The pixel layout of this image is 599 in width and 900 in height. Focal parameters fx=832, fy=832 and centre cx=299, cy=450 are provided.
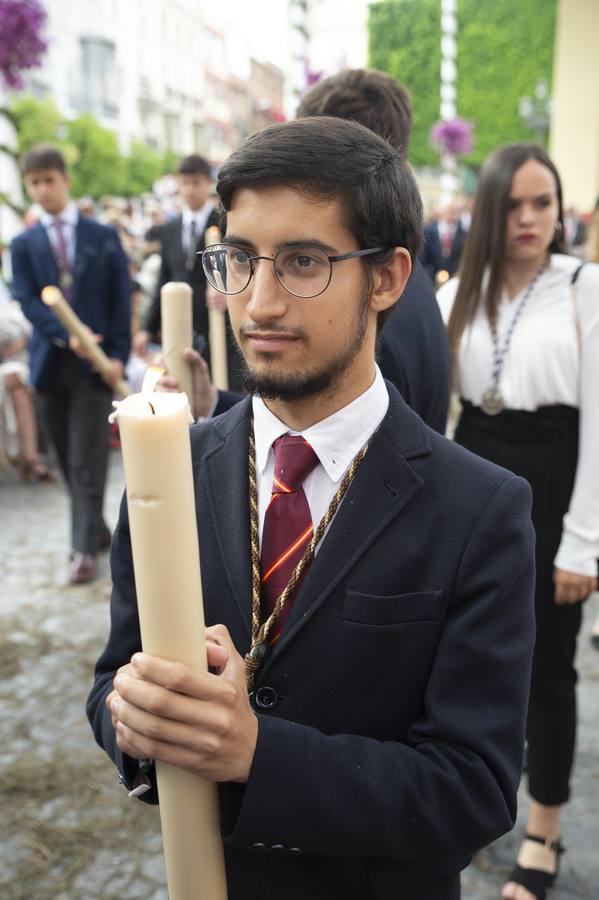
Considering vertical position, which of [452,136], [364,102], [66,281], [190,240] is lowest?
[66,281]

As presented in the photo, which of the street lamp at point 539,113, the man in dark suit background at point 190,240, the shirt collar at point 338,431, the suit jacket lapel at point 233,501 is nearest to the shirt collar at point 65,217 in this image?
the man in dark suit background at point 190,240

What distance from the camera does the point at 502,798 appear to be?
1217 mm

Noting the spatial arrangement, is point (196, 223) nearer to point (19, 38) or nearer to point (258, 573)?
point (19, 38)

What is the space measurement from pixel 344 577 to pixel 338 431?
0.78 feet

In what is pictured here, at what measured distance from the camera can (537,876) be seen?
2.61 meters

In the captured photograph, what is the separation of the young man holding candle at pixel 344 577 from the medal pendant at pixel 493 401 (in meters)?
1.28

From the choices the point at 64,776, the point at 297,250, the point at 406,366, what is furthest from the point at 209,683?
the point at 64,776

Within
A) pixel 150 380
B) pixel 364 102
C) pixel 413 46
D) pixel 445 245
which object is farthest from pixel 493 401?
pixel 413 46

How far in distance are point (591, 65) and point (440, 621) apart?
103 ft

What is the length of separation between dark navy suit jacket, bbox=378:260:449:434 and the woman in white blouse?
0.45 m

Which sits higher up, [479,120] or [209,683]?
[479,120]

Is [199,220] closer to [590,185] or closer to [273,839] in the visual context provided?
[273,839]

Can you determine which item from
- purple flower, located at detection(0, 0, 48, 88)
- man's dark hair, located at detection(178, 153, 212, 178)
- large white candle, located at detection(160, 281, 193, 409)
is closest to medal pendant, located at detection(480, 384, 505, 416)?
large white candle, located at detection(160, 281, 193, 409)

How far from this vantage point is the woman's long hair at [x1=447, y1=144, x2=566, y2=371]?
2607 millimetres
